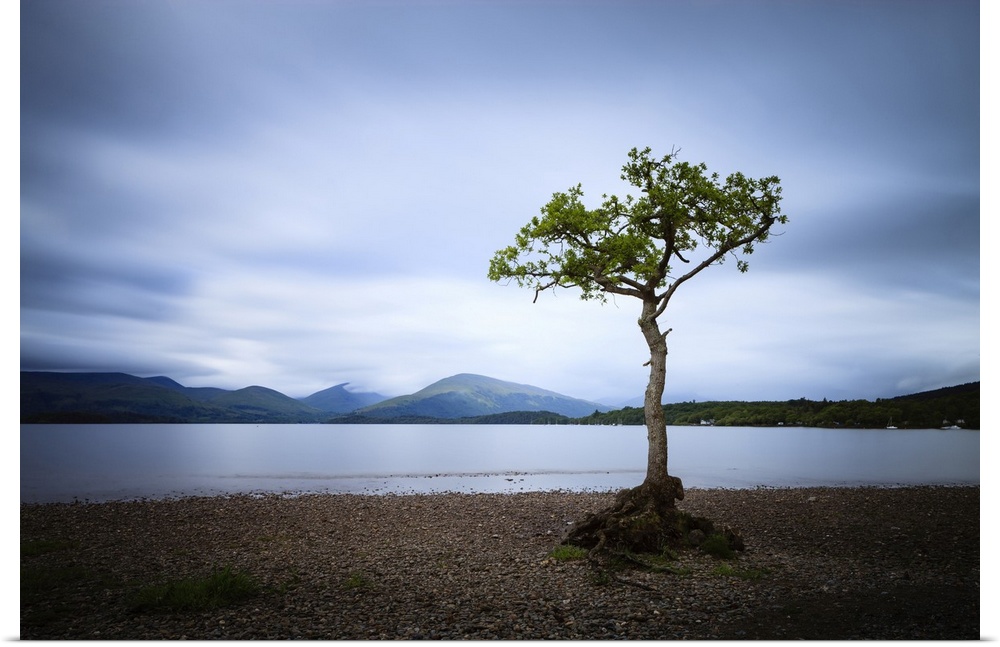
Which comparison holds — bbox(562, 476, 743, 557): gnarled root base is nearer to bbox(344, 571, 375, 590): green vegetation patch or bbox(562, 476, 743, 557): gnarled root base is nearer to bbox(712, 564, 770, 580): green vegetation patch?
bbox(712, 564, 770, 580): green vegetation patch

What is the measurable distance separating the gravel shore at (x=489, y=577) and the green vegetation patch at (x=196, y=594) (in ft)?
0.41

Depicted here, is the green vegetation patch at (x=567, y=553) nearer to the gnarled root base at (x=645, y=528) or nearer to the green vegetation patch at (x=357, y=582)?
the gnarled root base at (x=645, y=528)

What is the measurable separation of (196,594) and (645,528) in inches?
255

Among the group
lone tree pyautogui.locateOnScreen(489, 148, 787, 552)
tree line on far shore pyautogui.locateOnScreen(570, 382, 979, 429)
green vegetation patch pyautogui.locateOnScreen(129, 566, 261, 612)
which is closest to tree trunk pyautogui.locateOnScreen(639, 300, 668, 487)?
lone tree pyautogui.locateOnScreen(489, 148, 787, 552)

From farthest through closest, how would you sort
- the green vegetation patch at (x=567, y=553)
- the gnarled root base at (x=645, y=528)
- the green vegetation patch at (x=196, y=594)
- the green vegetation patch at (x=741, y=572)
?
the gnarled root base at (x=645, y=528) → the green vegetation patch at (x=567, y=553) → the green vegetation patch at (x=741, y=572) → the green vegetation patch at (x=196, y=594)

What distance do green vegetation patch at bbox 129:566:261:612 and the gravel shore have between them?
0.12m

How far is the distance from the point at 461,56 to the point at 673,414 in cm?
11174

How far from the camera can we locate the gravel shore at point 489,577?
5840mm

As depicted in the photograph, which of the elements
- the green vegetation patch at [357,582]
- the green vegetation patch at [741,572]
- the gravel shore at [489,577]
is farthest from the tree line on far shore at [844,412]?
the green vegetation patch at [357,582]

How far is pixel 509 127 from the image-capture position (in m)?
11.0

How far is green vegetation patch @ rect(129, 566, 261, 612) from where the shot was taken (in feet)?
20.4

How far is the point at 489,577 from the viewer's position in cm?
784
